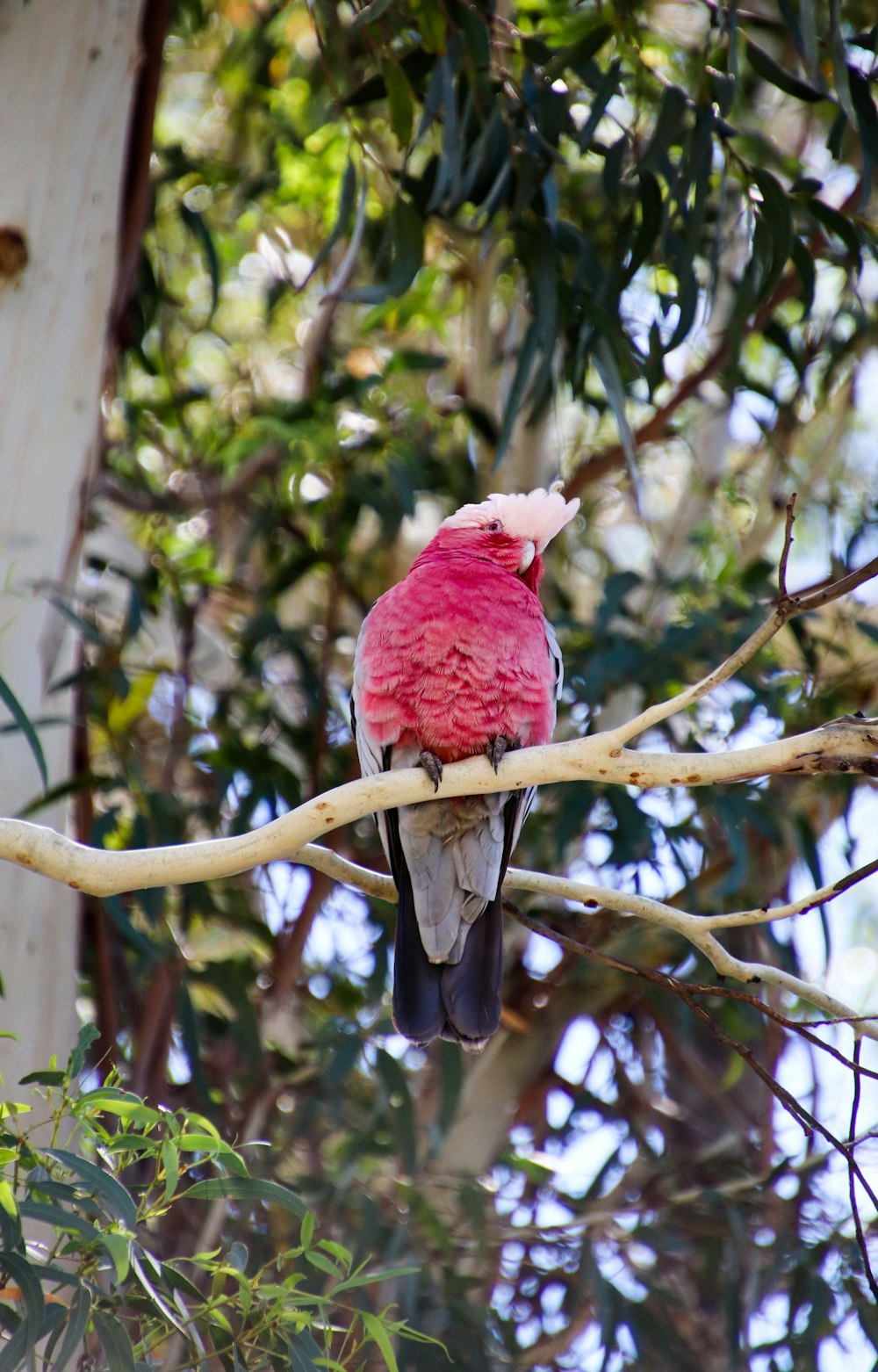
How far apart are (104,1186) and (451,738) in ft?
2.60

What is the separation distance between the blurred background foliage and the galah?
370mm

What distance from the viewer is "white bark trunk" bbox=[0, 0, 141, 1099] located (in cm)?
201

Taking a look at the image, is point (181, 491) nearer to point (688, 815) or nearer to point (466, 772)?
point (688, 815)

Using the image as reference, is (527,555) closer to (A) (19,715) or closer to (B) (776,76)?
(A) (19,715)

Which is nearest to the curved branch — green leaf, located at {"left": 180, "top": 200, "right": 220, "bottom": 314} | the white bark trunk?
the white bark trunk

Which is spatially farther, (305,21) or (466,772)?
(305,21)

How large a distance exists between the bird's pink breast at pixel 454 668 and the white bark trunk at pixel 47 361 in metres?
0.54

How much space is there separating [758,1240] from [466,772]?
1764 mm

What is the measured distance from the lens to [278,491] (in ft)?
9.94

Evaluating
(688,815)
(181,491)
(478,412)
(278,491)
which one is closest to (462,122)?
(478,412)

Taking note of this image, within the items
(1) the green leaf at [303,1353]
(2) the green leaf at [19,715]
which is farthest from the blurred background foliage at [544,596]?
(1) the green leaf at [303,1353]

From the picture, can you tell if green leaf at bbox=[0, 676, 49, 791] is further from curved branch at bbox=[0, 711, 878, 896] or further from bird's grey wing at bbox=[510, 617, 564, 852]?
bird's grey wing at bbox=[510, 617, 564, 852]

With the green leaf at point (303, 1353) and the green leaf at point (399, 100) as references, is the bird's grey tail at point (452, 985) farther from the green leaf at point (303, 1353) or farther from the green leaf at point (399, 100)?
the green leaf at point (399, 100)

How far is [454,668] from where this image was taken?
183 centimetres
